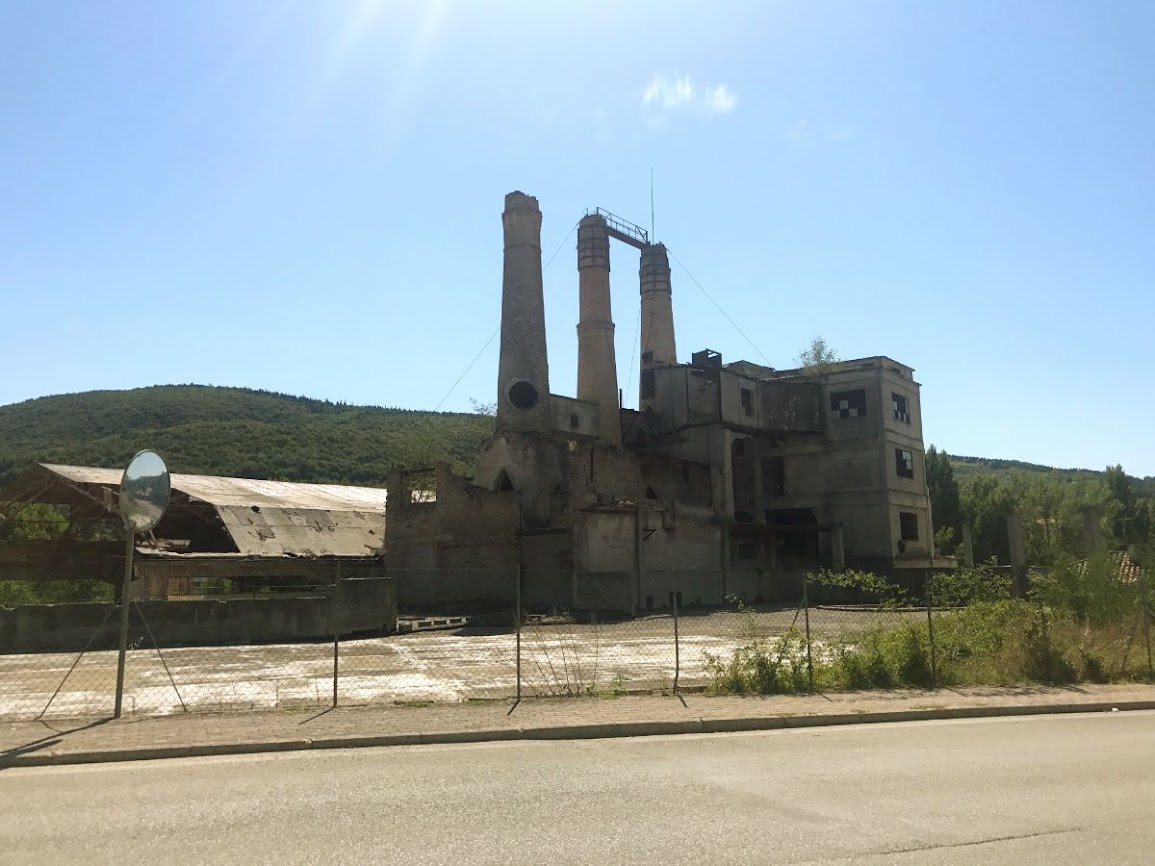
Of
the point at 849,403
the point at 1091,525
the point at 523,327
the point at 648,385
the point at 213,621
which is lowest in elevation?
the point at 213,621

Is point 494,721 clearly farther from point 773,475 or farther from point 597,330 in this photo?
point 773,475

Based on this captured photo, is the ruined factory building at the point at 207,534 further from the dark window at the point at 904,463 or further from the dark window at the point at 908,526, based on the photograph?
the dark window at the point at 908,526

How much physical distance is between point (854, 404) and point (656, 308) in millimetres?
14810

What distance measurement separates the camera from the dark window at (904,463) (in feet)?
173

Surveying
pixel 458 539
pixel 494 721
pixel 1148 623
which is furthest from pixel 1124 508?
pixel 494 721

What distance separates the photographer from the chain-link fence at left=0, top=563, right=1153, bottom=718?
1283 cm

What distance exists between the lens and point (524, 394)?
147 feet

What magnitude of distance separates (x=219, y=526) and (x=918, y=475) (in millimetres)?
40818

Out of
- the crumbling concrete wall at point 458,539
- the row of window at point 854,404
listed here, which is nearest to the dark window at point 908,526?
the row of window at point 854,404

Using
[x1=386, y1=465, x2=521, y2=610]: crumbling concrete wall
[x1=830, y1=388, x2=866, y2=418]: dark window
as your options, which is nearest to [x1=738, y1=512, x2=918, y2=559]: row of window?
[x1=830, y1=388, x2=866, y2=418]: dark window

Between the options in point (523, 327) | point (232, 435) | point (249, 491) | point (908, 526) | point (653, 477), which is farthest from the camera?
point (232, 435)

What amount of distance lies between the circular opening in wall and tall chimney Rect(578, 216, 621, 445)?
6633 millimetres

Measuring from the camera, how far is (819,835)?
582 centimetres

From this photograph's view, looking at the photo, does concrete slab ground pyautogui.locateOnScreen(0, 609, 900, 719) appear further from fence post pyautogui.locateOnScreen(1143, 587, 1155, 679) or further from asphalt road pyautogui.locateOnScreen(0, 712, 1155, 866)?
fence post pyautogui.locateOnScreen(1143, 587, 1155, 679)
